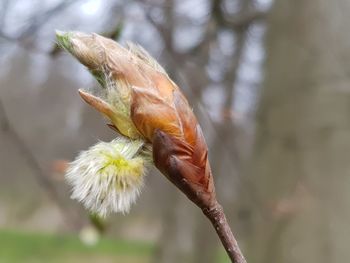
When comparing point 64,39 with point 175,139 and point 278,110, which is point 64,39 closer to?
point 175,139

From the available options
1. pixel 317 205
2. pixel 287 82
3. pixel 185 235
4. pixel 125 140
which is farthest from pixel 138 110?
pixel 185 235

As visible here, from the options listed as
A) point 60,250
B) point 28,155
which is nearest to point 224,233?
point 28,155

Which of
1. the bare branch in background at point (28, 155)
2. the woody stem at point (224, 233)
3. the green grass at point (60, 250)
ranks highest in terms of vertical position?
the woody stem at point (224, 233)

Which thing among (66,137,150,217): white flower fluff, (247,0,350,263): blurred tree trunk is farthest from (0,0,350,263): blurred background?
(66,137,150,217): white flower fluff

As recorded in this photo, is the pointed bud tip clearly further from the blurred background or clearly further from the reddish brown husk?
the blurred background

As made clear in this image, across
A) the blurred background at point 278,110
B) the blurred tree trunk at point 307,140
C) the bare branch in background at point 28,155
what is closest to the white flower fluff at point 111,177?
the blurred background at point 278,110

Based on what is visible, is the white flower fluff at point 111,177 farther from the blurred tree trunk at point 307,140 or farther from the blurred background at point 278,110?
the blurred tree trunk at point 307,140
